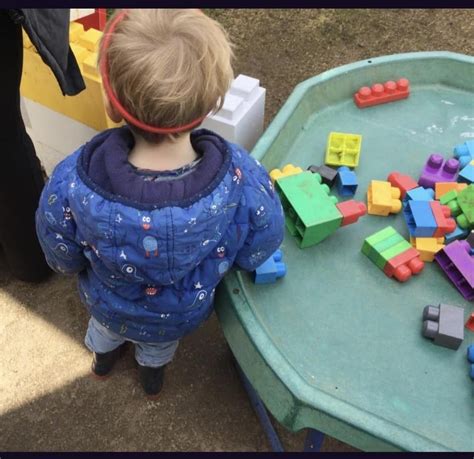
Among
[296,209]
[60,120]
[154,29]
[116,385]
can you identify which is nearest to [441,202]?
[296,209]

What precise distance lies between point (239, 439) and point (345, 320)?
55 centimetres

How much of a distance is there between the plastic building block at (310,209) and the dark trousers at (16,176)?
25.6 inches

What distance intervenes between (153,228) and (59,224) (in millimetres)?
240

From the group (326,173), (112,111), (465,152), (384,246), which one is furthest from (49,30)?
(465,152)

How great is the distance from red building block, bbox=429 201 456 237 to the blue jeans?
69cm

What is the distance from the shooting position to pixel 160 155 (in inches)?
38.8

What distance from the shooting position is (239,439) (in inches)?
62.6

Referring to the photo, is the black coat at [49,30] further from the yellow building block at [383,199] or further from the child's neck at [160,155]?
the yellow building block at [383,199]

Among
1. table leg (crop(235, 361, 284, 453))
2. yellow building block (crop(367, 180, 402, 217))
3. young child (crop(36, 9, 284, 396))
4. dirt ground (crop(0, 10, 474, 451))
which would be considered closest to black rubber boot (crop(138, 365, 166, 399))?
dirt ground (crop(0, 10, 474, 451))

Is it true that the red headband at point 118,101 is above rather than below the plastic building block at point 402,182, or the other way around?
above

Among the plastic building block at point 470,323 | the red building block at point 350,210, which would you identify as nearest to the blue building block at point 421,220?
the red building block at point 350,210

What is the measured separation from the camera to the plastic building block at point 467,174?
148 cm

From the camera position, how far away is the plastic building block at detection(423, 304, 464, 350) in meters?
1.19

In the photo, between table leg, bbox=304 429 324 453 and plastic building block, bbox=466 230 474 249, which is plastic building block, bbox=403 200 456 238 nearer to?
plastic building block, bbox=466 230 474 249
